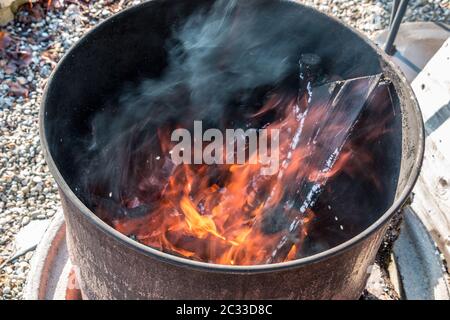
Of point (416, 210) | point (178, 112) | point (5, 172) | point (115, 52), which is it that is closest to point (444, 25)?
point (416, 210)

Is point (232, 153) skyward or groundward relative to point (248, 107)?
groundward

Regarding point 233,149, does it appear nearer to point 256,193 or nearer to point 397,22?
point 256,193

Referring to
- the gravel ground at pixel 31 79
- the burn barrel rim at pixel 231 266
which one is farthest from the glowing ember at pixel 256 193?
the gravel ground at pixel 31 79

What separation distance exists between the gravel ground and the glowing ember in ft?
2.90

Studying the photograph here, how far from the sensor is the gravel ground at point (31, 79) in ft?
10.8

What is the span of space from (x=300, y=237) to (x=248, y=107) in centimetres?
74

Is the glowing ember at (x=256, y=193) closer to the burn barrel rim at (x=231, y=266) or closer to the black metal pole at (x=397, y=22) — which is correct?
the burn barrel rim at (x=231, y=266)

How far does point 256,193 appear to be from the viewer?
282cm

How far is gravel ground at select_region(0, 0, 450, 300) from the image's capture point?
3.30 meters

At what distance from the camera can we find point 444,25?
4.45m

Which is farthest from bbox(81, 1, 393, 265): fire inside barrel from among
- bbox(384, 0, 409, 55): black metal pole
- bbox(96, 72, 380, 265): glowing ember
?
bbox(384, 0, 409, 55): black metal pole

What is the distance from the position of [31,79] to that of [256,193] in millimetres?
2055

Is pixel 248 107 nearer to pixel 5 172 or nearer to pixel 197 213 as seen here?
pixel 197 213

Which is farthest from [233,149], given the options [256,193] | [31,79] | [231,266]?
[31,79]
